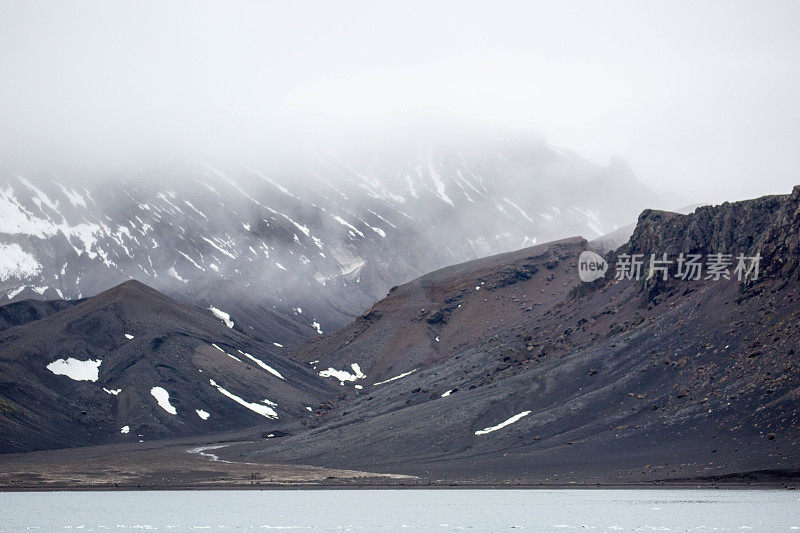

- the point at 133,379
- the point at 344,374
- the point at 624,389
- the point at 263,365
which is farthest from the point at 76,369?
the point at 624,389

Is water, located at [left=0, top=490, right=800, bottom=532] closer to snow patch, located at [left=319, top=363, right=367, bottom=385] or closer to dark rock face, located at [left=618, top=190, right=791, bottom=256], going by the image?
dark rock face, located at [left=618, top=190, right=791, bottom=256]

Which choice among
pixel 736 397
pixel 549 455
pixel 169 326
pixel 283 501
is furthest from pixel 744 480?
pixel 169 326

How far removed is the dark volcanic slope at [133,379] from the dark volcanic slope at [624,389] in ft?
50.0

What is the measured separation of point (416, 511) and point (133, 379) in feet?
295

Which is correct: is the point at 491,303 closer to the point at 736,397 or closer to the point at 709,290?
the point at 709,290

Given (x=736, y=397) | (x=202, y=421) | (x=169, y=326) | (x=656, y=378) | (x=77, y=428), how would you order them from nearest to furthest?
(x=736, y=397), (x=656, y=378), (x=77, y=428), (x=202, y=421), (x=169, y=326)

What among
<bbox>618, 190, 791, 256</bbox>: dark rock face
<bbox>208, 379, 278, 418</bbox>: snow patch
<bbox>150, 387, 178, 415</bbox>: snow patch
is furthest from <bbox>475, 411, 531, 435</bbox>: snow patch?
<bbox>150, 387, 178, 415</bbox>: snow patch

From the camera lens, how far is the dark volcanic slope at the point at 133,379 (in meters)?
137

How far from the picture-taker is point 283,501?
83.9 metres

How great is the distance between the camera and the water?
61938mm

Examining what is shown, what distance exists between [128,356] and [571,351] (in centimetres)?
7269

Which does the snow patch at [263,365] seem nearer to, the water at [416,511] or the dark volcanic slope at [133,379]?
the dark volcanic slope at [133,379]

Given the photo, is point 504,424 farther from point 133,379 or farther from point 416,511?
point 133,379

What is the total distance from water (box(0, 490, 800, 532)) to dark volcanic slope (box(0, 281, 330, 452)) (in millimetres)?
46561
